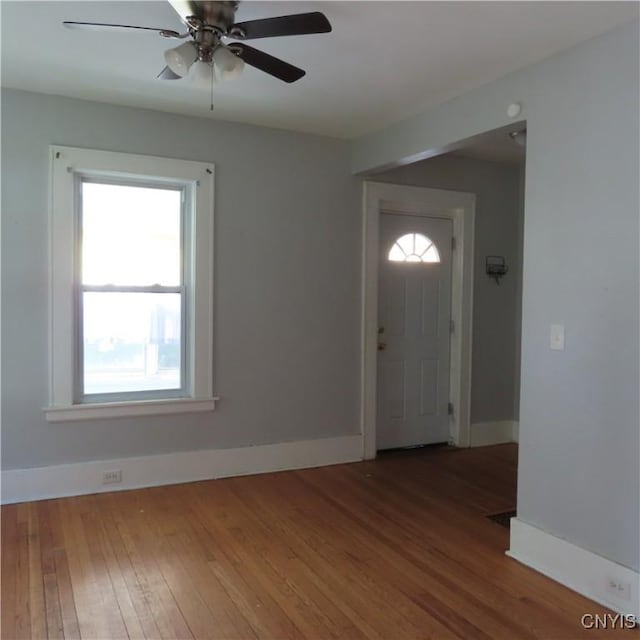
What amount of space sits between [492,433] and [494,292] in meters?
1.29

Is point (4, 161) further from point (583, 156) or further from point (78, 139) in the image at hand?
point (583, 156)

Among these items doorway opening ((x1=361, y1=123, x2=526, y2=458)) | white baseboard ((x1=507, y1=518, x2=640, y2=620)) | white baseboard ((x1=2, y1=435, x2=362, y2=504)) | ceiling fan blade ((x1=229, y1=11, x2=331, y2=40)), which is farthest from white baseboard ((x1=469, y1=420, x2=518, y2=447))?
ceiling fan blade ((x1=229, y1=11, x2=331, y2=40))

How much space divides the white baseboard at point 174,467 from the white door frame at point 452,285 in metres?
0.36

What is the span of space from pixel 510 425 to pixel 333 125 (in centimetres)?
315

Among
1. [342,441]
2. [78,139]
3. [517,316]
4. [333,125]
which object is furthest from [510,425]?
[78,139]

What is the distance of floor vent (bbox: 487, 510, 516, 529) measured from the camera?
3.34 m

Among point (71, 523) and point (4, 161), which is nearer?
point (71, 523)

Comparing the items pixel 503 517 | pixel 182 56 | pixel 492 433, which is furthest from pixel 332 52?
pixel 492 433

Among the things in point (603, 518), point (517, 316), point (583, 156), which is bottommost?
point (603, 518)

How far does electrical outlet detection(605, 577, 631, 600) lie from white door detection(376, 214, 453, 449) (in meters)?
2.47

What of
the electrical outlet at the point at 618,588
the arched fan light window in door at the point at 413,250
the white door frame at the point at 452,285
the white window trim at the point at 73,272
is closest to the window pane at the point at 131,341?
the white window trim at the point at 73,272

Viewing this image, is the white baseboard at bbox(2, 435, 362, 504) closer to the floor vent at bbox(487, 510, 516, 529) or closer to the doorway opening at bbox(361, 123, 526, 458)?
the doorway opening at bbox(361, 123, 526, 458)

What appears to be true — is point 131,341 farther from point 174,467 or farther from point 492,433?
point 492,433

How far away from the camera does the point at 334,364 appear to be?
4484 millimetres
